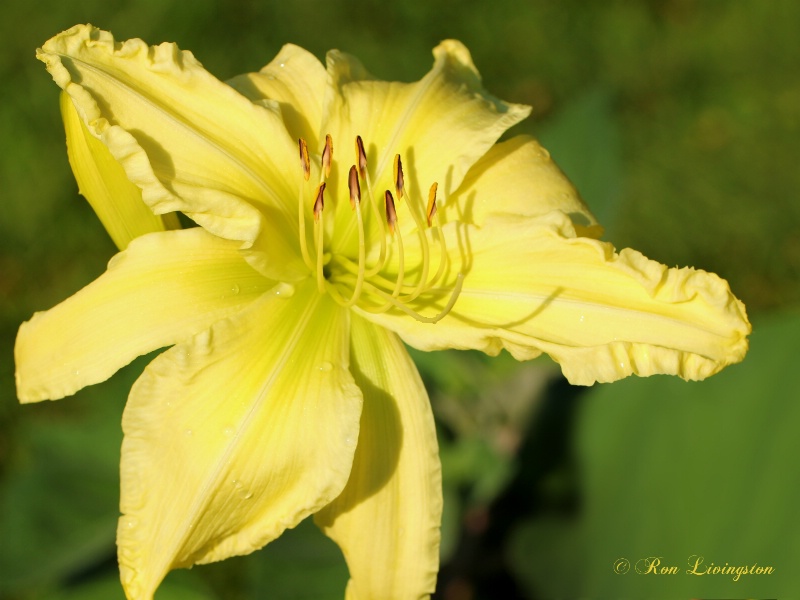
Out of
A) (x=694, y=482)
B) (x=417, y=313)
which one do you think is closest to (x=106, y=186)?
(x=417, y=313)

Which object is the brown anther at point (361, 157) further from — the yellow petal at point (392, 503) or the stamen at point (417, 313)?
the yellow petal at point (392, 503)

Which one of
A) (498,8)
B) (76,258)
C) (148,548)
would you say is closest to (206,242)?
(148,548)

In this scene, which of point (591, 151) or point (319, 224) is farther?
point (591, 151)

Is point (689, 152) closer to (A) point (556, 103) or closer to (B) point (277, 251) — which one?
(A) point (556, 103)

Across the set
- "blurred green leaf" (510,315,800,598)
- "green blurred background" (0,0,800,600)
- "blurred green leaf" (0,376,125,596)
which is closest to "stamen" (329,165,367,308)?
"green blurred background" (0,0,800,600)

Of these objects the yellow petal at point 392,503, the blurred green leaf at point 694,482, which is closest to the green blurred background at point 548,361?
the blurred green leaf at point 694,482

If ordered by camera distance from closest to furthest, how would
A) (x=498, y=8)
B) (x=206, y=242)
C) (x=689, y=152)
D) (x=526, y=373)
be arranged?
1. (x=206, y=242)
2. (x=526, y=373)
3. (x=689, y=152)
4. (x=498, y=8)

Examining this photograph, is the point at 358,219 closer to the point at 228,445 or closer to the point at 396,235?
the point at 396,235
